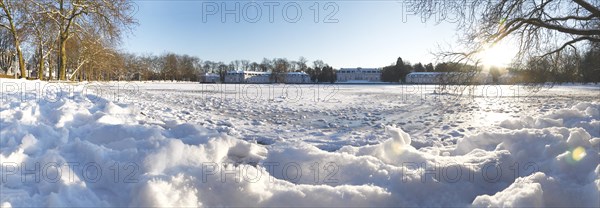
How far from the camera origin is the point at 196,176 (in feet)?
11.5

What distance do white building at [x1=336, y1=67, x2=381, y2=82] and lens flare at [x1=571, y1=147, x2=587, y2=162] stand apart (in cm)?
14404

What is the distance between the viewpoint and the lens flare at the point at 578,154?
3936mm

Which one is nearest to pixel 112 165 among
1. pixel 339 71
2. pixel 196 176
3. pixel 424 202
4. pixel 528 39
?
pixel 196 176

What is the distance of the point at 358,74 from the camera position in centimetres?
15000

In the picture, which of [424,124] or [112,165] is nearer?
[112,165]

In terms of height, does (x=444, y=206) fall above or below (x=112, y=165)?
below

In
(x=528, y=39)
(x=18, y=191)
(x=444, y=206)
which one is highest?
(x=528, y=39)

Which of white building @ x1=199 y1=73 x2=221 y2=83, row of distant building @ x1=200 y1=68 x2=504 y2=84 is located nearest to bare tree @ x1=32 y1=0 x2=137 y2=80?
row of distant building @ x1=200 y1=68 x2=504 y2=84

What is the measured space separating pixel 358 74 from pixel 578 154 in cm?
14844

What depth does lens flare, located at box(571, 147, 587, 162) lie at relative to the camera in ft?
12.9

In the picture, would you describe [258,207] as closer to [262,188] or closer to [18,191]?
[262,188]

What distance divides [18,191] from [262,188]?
7.39ft

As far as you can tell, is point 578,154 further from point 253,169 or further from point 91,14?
point 91,14

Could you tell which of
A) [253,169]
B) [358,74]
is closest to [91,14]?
[253,169]
